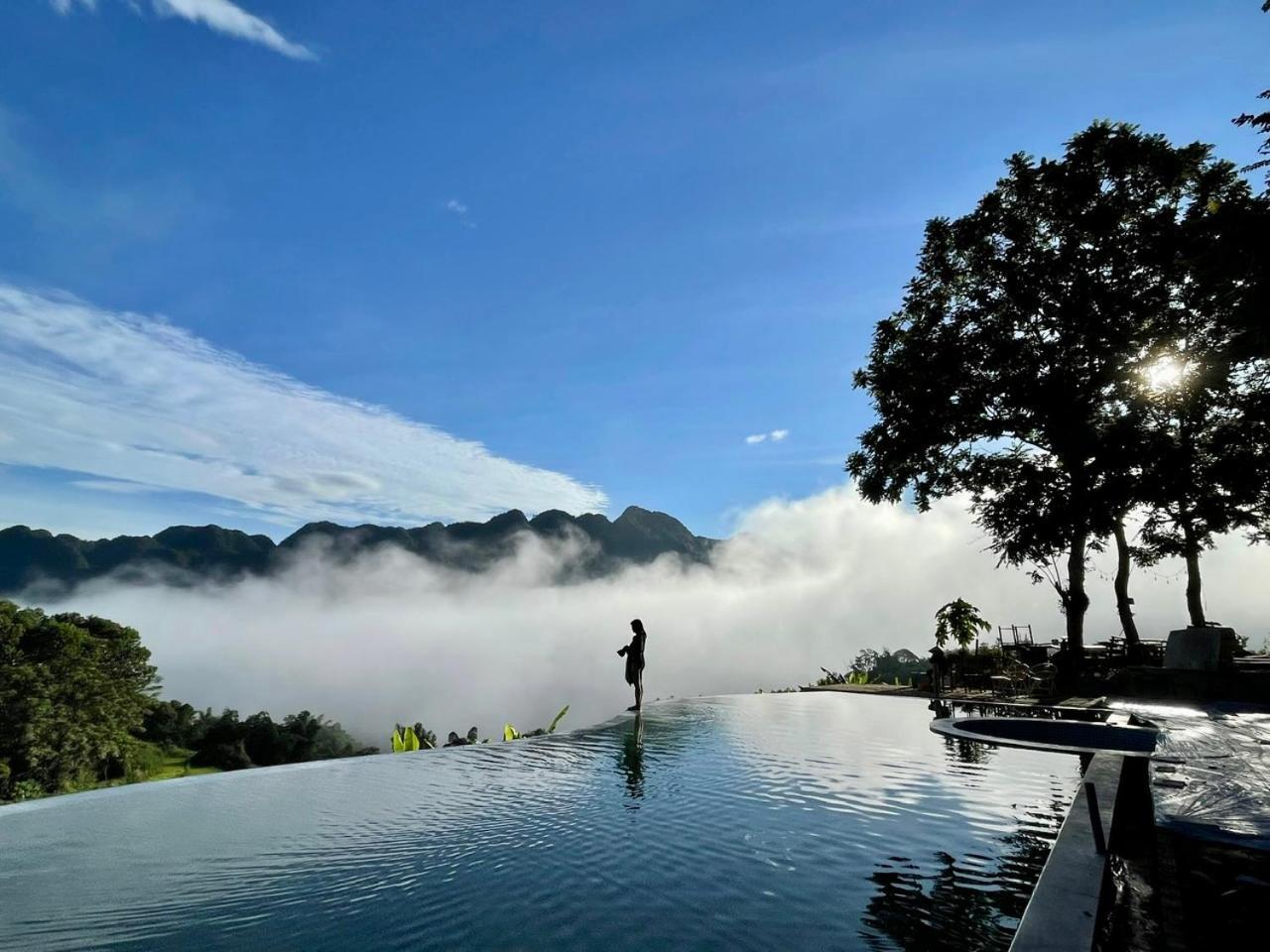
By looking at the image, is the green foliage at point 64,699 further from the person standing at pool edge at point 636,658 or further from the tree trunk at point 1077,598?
the tree trunk at point 1077,598

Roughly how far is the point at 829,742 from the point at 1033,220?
2846cm

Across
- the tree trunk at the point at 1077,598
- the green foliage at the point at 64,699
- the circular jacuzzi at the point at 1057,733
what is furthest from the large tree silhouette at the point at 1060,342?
the green foliage at the point at 64,699

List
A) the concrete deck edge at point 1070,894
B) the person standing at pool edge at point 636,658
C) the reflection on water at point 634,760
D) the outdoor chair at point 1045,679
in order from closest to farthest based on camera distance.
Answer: the concrete deck edge at point 1070,894, the reflection on water at point 634,760, the outdoor chair at point 1045,679, the person standing at pool edge at point 636,658

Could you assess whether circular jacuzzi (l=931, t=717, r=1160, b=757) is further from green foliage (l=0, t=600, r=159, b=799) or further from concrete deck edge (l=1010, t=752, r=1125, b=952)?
green foliage (l=0, t=600, r=159, b=799)

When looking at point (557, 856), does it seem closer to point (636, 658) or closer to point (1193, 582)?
point (636, 658)

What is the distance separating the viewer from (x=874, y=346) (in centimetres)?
3512

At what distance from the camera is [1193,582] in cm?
3309

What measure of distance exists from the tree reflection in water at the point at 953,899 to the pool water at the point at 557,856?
0.08ft

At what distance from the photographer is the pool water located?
5203 millimetres

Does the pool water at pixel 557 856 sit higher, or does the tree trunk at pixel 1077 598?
the tree trunk at pixel 1077 598

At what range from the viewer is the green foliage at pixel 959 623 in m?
30.4

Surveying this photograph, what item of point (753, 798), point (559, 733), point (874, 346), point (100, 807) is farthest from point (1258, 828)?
point (874, 346)

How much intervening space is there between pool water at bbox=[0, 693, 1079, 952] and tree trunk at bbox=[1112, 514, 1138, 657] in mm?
23572

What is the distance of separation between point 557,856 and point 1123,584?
35.2m
